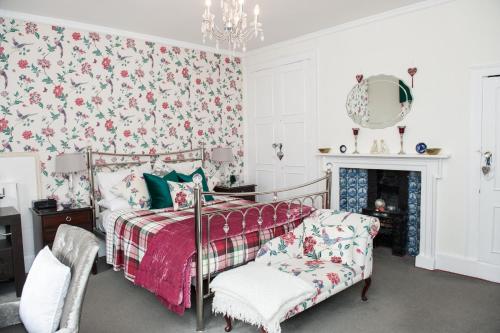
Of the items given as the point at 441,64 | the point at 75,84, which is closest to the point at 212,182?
the point at 75,84

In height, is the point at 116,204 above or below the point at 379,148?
below

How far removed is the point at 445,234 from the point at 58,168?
168 inches

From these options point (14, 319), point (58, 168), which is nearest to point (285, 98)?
point (58, 168)

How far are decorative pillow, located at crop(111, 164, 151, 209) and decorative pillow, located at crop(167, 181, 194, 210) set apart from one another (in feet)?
1.18

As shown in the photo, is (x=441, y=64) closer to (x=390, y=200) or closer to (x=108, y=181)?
(x=390, y=200)

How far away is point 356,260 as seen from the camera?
296 centimetres

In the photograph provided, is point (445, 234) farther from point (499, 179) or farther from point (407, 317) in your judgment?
point (407, 317)

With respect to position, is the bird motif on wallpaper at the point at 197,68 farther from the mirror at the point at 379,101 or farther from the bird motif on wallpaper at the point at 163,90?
the mirror at the point at 379,101

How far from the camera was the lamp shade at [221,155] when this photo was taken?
5.33 metres

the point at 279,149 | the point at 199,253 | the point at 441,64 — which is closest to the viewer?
the point at 199,253

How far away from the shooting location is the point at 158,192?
4.10 m

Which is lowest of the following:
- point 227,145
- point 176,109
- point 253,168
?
point 253,168

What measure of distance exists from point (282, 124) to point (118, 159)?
2388 mm

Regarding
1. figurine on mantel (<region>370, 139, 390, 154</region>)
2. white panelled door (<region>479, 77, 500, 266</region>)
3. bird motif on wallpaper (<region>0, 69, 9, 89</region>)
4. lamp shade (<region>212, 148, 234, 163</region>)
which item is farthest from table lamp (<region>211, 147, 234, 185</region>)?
white panelled door (<region>479, 77, 500, 266</region>)
